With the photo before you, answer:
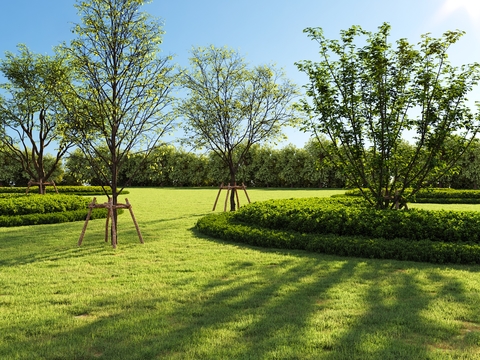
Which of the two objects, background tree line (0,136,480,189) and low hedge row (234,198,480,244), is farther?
background tree line (0,136,480,189)

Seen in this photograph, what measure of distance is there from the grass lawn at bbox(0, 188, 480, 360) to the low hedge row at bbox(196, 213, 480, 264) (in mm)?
325

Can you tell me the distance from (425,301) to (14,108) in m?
21.0

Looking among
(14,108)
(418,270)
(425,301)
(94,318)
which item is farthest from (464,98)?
(14,108)

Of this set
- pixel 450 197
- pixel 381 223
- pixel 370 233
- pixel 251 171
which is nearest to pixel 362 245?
pixel 370 233

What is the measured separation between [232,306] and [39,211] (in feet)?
36.2

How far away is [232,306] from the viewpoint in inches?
178

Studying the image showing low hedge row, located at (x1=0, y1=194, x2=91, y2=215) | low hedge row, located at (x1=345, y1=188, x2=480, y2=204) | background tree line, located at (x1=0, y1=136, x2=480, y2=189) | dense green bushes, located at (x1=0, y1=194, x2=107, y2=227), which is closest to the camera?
dense green bushes, located at (x1=0, y1=194, x2=107, y2=227)

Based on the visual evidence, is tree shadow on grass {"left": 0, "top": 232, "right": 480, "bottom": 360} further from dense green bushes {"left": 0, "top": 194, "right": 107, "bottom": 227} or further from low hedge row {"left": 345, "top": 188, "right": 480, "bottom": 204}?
low hedge row {"left": 345, "top": 188, "right": 480, "bottom": 204}

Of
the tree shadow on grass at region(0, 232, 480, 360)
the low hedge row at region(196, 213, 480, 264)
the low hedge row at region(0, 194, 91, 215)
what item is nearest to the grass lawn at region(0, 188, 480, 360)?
the tree shadow on grass at region(0, 232, 480, 360)

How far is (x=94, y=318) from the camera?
4.21 meters

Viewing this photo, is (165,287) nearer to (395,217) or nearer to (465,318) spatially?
(465,318)

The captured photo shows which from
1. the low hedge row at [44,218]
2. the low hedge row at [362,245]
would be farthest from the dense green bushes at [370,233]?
the low hedge row at [44,218]

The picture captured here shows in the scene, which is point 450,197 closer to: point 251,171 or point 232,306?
point 232,306

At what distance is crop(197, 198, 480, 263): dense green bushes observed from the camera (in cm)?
702
